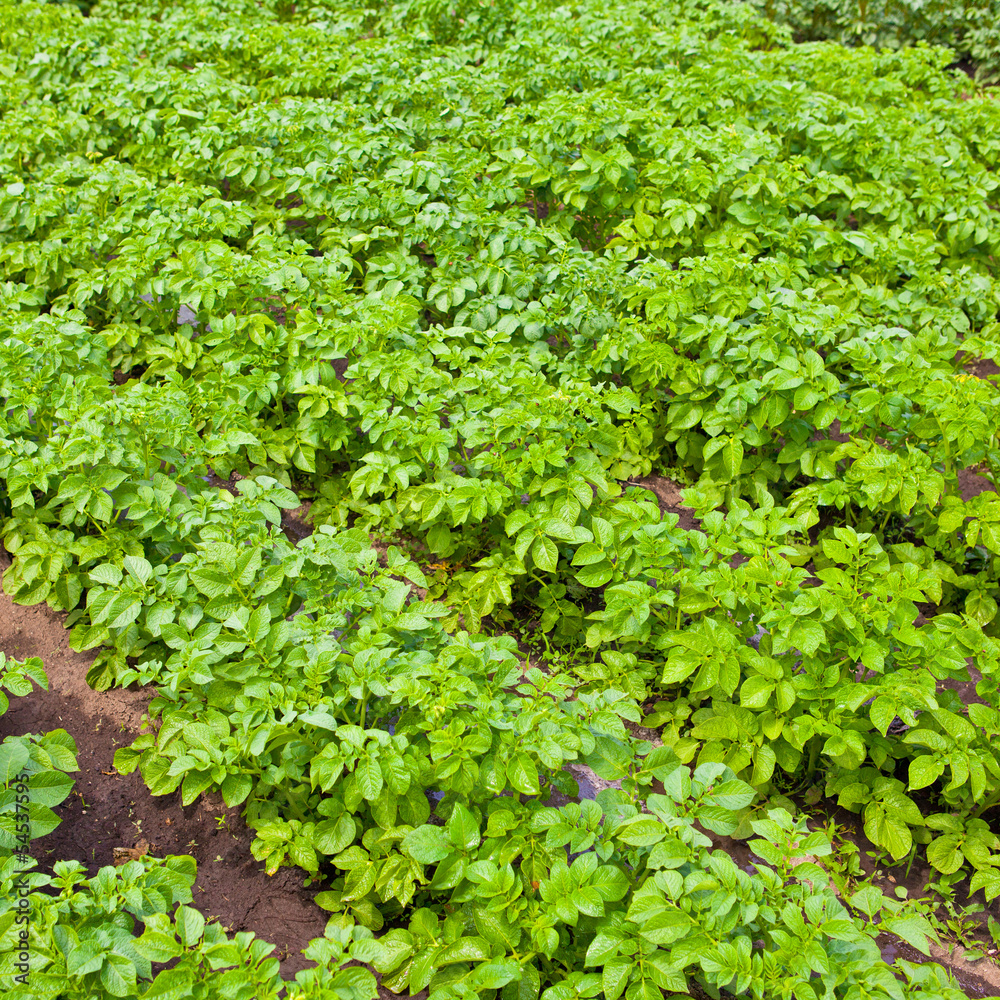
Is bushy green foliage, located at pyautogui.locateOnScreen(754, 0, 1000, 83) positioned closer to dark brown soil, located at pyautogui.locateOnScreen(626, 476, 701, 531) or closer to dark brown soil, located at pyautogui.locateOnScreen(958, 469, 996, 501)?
dark brown soil, located at pyautogui.locateOnScreen(958, 469, 996, 501)

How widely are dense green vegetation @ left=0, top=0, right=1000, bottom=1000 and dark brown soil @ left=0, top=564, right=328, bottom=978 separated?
0.13m

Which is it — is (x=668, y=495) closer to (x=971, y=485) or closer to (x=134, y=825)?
(x=971, y=485)

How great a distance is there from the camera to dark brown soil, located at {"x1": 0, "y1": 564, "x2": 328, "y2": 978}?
2510mm

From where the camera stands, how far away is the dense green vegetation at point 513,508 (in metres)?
2.20

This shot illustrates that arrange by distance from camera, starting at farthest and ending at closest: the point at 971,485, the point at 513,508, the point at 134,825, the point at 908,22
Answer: the point at 908,22 < the point at 971,485 < the point at 513,508 < the point at 134,825

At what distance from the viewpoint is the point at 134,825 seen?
270 cm

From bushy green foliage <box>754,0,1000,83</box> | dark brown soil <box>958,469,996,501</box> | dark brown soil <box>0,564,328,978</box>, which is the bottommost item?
dark brown soil <box>0,564,328,978</box>

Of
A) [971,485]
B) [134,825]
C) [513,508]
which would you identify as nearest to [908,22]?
[971,485]

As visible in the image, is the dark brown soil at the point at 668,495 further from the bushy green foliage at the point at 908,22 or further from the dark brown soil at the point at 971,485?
the bushy green foliage at the point at 908,22

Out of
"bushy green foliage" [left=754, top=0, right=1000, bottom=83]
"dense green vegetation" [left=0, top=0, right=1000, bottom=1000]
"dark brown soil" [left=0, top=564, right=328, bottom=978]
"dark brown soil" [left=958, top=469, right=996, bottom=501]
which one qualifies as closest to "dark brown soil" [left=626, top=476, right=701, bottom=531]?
"dense green vegetation" [left=0, top=0, right=1000, bottom=1000]

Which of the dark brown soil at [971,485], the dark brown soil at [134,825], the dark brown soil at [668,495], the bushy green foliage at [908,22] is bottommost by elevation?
the dark brown soil at [134,825]

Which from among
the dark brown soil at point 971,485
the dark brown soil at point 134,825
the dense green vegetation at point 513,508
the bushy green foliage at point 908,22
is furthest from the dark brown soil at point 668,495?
the bushy green foliage at point 908,22

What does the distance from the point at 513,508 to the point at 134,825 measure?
1720mm

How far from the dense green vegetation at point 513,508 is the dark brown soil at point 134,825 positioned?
0.13 metres
